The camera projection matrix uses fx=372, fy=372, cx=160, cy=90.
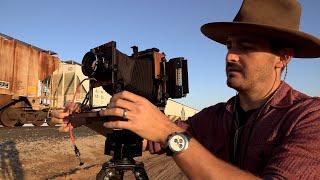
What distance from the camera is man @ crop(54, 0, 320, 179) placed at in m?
1.92

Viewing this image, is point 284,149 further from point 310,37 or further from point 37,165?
point 37,165

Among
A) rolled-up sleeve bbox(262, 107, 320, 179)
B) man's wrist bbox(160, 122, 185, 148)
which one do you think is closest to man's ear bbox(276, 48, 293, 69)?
rolled-up sleeve bbox(262, 107, 320, 179)

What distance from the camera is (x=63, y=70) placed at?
1492 inches

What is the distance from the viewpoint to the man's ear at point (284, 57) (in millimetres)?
2705

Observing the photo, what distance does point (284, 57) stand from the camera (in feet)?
8.98

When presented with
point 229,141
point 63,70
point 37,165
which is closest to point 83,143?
point 37,165

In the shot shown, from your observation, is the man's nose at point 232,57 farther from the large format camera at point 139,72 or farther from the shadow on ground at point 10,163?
the shadow on ground at point 10,163

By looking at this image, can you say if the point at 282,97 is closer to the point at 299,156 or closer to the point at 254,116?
the point at 254,116

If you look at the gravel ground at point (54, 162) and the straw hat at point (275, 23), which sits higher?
the straw hat at point (275, 23)

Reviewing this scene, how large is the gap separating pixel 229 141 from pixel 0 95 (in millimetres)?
20204

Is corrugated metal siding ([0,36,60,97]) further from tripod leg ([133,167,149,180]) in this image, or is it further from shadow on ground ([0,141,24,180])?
tripod leg ([133,167,149,180])

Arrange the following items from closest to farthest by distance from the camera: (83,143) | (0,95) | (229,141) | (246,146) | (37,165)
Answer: (246,146) → (229,141) → (37,165) → (83,143) → (0,95)

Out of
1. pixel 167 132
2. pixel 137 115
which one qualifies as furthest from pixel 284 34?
pixel 137 115

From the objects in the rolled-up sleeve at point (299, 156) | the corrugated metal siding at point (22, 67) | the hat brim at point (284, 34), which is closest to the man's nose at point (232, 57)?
the hat brim at point (284, 34)
